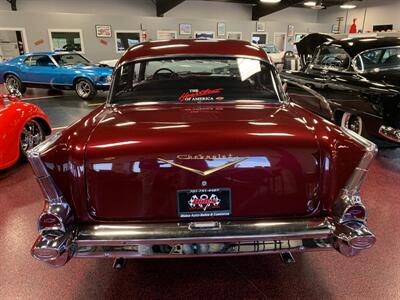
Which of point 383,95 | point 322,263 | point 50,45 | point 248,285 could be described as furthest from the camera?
point 50,45

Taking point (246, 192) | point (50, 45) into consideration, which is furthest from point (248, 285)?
point (50, 45)

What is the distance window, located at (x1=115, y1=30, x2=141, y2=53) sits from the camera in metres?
16.2

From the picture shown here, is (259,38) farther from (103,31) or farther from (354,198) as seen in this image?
(354,198)


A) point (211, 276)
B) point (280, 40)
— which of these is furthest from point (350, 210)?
point (280, 40)

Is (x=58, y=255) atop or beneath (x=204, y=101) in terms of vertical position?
beneath

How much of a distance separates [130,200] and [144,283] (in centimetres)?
81

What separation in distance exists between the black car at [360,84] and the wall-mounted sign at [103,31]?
40.9 ft

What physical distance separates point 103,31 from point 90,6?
4.46 feet

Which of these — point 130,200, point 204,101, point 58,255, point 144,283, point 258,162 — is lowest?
point 144,283

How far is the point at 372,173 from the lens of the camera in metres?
3.99

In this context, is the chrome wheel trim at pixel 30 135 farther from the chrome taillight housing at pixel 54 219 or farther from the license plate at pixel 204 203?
the license plate at pixel 204 203

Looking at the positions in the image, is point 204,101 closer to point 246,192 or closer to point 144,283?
point 246,192

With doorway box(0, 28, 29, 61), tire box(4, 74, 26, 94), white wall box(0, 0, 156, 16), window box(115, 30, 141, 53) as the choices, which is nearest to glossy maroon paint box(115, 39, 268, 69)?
tire box(4, 74, 26, 94)

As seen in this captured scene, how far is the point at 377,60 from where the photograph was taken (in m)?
4.88
